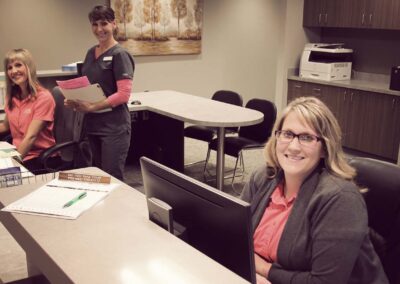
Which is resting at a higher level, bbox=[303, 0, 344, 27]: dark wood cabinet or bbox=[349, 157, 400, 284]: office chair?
bbox=[303, 0, 344, 27]: dark wood cabinet

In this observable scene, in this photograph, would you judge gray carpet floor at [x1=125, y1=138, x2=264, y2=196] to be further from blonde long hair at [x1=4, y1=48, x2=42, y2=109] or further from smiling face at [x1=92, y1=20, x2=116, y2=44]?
smiling face at [x1=92, y1=20, x2=116, y2=44]

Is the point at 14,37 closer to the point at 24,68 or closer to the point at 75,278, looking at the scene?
the point at 24,68

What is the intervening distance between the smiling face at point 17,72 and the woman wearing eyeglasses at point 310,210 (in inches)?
78.2

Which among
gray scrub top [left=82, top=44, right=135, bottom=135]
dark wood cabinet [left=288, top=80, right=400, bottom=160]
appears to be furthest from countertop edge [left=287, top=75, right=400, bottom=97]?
gray scrub top [left=82, top=44, right=135, bottom=135]

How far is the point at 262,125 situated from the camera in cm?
395

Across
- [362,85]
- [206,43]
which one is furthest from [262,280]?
[206,43]

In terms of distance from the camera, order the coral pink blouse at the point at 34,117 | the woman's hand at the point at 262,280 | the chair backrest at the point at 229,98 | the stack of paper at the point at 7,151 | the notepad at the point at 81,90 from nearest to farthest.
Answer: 1. the woman's hand at the point at 262,280
2. the stack of paper at the point at 7,151
3. the notepad at the point at 81,90
4. the coral pink blouse at the point at 34,117
5. the chair backrest at the point at 229,98

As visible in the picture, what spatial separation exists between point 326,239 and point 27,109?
2361 mm

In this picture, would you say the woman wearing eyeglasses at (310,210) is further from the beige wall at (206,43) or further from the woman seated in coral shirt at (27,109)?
the beige wall at (206,43)

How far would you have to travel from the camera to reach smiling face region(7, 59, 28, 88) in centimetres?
303

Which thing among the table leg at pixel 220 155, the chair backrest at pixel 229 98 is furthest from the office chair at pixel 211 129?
the table leg at pixel 220 155

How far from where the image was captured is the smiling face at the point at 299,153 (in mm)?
1538

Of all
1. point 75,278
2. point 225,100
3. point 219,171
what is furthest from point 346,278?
point 225,100

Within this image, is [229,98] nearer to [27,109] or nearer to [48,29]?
[27,109]
